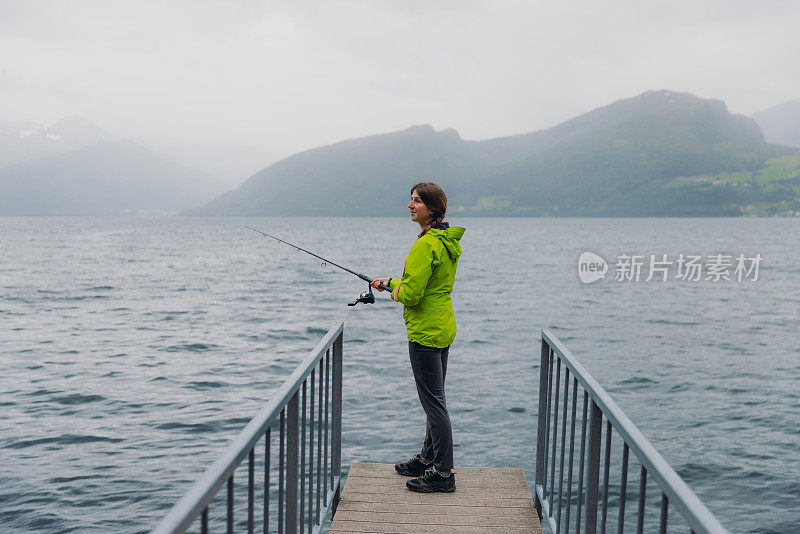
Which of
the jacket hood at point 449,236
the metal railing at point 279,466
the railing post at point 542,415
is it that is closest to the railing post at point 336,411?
the metal railing at point 279,466

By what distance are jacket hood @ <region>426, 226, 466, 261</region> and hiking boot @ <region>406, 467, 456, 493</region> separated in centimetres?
144

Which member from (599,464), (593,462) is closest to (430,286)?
(599,464)

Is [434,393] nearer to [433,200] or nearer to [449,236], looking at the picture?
[449,236]

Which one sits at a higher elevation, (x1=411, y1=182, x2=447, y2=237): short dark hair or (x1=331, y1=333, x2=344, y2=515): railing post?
(x1=411, y1=182, x2=447, y2=237): short dark hair

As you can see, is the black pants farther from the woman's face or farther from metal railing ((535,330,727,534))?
the woman's face

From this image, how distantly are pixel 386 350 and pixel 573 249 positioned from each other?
62.9 meters

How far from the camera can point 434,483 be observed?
4605 mm

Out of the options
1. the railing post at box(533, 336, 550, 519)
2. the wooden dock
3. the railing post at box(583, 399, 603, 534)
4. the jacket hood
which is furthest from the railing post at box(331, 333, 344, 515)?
the railing post at box(583, 399, 603, 534)

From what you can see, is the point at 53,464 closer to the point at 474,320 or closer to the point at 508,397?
the point at 508,397

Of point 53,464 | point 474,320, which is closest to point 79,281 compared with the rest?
point 474,320

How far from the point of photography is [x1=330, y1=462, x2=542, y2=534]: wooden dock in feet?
13.6

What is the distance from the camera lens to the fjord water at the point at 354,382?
9.82 meters

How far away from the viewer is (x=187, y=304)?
29.0 metres

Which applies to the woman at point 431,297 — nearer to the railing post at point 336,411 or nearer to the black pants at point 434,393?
the black pants at point 434,393
